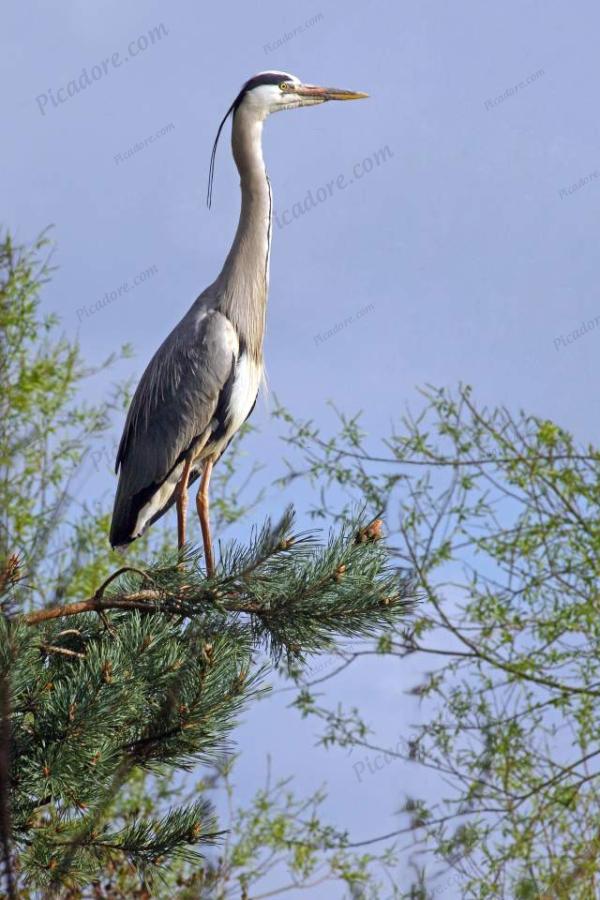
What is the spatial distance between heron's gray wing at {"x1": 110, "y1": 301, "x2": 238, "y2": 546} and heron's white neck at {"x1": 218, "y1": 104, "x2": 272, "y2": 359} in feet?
0.48

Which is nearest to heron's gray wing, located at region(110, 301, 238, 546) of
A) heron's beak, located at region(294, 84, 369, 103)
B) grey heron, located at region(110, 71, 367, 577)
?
grey heron, located at region(110, 71, 367, 577)

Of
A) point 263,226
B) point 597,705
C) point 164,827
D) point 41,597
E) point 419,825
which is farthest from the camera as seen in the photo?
point 41,597

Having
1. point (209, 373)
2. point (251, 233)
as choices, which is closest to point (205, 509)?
point (209, 373)

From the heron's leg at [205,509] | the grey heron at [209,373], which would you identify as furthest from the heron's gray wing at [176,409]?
the heron's leg at [205,509]

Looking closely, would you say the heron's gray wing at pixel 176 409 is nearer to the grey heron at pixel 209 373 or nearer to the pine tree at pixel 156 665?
the grey heron at pixel 209 373

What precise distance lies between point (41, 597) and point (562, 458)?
8.28 feet

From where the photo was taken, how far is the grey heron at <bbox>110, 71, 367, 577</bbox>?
14.0 feet

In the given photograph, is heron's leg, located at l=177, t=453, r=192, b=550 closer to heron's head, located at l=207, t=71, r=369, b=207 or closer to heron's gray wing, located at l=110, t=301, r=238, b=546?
heron's gray wing, located at l=110, t=301, r=238, b=546

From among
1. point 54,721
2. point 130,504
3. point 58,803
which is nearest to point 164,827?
point 58,803

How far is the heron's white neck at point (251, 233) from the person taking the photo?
4516mm

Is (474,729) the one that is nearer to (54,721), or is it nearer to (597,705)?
(597,705)

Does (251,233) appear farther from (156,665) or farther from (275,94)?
(156,665)

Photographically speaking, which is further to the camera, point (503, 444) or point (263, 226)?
point (503, 444)

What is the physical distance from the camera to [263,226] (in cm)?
457
